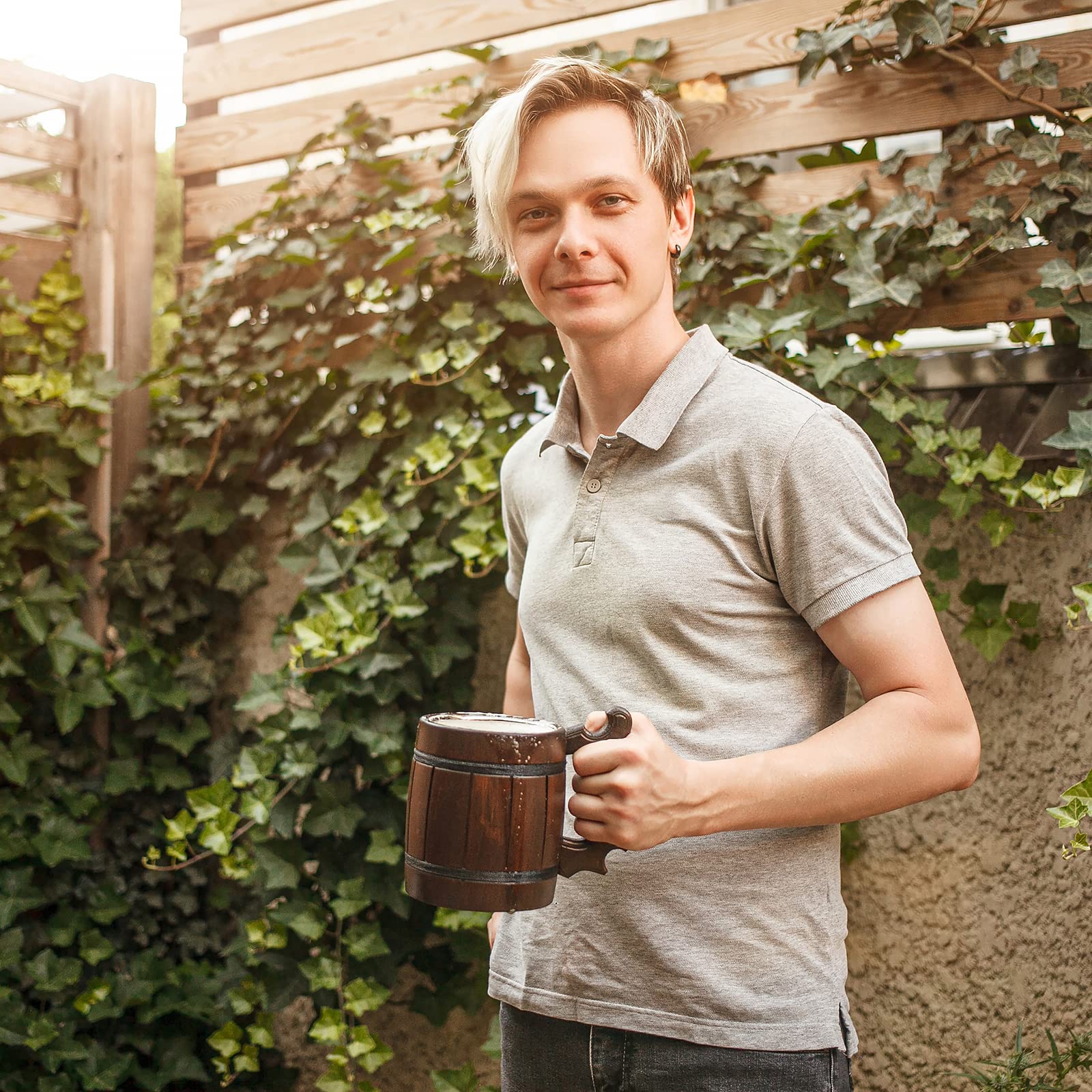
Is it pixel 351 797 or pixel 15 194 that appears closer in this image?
pixel 351 797

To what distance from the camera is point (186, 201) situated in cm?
296

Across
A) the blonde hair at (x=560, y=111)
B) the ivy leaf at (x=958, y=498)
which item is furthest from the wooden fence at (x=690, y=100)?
the blonde hair at (x=560, y=111)

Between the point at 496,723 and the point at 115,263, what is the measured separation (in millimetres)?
2329

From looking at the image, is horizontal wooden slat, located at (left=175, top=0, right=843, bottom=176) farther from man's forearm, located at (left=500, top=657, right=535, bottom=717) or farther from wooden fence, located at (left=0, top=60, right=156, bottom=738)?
man's forearm, located at (left=500, top=657, right=535, bottom=717)

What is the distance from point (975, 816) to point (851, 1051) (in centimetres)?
83

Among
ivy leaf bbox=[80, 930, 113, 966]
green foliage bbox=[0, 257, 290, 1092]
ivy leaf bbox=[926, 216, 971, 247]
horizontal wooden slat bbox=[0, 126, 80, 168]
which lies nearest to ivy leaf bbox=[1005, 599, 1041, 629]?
ivy leaf bbox=[926, 216, 971, 247]

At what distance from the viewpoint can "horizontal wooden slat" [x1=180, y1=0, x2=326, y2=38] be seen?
276 cm

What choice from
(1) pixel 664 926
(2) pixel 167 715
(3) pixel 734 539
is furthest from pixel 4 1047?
(3) pixel 734 539

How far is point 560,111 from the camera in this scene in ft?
4.06

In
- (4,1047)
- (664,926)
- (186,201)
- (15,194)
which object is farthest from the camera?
(186,201)

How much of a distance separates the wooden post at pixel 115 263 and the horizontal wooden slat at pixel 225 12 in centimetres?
21

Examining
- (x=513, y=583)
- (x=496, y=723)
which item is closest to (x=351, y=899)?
(x=513, y=583)

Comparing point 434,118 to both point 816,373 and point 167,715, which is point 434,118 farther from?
point 167,715

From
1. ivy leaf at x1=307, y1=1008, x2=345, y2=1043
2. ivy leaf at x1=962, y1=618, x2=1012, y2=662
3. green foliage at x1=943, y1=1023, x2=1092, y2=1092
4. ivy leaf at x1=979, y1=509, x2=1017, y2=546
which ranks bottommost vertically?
ivy leaf at x1=307, y1=1008, x2=345, y2=1043
